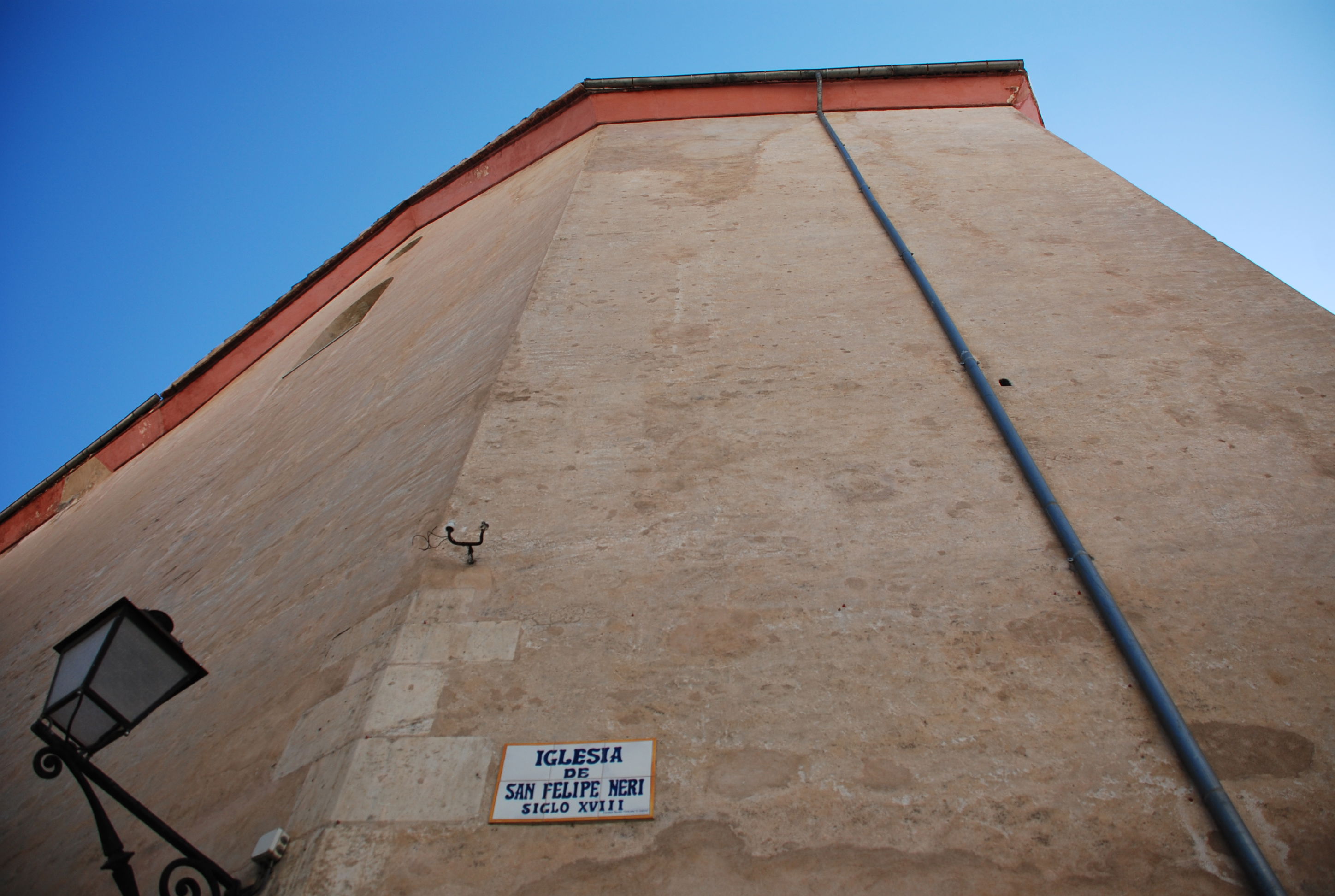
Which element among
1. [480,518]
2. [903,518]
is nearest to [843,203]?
[903,518]

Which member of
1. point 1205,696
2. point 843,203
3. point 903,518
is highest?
point 843,203

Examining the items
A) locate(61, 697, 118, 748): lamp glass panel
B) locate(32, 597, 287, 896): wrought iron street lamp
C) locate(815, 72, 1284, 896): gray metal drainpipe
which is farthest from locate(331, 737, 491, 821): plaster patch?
locate(815, 72, 1284, 896): gray metal drainpipe

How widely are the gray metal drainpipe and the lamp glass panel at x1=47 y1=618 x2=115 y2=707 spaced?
2761 millimetres

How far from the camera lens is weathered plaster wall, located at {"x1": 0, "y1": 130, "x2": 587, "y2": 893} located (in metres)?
2.84

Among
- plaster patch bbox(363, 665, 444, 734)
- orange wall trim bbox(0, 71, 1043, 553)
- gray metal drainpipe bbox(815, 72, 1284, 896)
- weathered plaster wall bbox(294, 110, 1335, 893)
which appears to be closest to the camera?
gray metal drainpipe bbox(815, 72, 1284, 896)

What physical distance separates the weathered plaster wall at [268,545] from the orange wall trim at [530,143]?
18.3 inches

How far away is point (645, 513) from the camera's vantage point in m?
3.09

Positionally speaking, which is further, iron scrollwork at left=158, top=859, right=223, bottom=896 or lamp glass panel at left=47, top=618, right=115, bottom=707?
lamp glass panel at left=47, top=618, right=115, bottom=707

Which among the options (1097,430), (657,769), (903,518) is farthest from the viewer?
(1097,430)

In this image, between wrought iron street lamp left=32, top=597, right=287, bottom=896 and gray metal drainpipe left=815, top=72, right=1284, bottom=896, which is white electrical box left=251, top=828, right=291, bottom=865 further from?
gray metal drainpipe left=815, top=72, right=1284, bottom=896

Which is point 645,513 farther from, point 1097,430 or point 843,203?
point 843,203

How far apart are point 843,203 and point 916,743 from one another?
3903mm

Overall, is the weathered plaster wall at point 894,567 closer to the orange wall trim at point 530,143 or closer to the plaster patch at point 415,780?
the plaster patch at point 415,780

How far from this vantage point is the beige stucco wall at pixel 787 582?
7.05 ft
